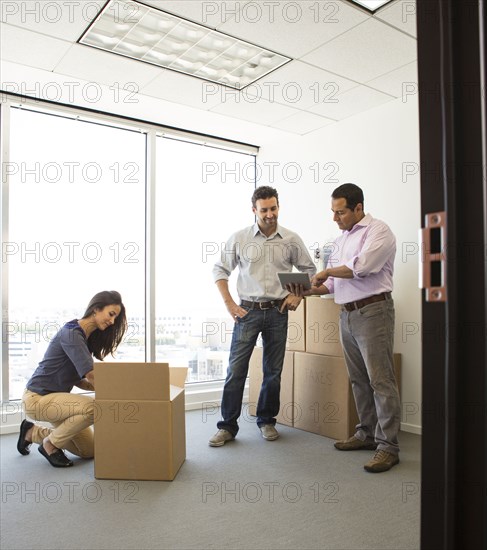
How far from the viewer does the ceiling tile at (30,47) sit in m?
2.53

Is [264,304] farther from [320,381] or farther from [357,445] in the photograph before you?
[357,445]

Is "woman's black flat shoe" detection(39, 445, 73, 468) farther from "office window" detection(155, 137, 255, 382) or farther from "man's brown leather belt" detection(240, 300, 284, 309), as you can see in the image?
"office window" detection(155, 137, 255, 382)

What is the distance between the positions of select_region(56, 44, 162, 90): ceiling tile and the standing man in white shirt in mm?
955

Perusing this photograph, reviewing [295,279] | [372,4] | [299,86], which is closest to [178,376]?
[295,279]

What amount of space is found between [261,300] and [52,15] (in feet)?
5.84

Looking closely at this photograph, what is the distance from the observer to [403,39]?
2.62 meters

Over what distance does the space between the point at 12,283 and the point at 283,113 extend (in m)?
2.14

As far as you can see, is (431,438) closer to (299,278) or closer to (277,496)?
(277,496)

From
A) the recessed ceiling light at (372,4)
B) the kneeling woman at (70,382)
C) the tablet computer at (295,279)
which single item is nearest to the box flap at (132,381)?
the kneeling woman at (70,382)

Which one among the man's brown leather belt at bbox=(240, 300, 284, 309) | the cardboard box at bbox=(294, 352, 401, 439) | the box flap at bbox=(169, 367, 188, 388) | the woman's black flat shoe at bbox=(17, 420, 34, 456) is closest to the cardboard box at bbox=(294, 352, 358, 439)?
the cardboard box at bbox=(294, 352, 401, 439)

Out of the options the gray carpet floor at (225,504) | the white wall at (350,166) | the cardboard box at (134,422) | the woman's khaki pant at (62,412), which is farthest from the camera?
the white wall at (350,166)

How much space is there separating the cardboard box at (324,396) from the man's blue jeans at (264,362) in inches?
9.0

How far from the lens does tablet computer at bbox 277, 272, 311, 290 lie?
8.91 ft

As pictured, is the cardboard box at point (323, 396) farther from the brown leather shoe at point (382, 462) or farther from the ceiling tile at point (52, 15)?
the ceiling tile at point (52, 15)
